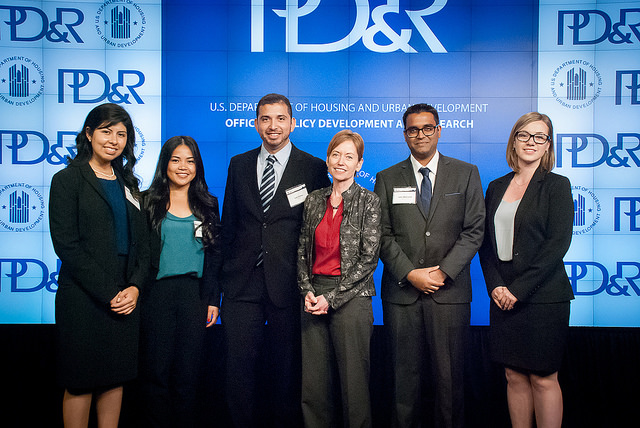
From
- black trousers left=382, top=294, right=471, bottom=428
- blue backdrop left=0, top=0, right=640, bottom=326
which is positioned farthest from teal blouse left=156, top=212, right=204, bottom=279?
blue backdrop left=0, top=0, right=640, bottom=326

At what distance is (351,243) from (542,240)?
1067mm

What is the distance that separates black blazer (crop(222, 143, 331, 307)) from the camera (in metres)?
2.52

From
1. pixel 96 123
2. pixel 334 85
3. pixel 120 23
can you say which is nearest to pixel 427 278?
pixel 96 123

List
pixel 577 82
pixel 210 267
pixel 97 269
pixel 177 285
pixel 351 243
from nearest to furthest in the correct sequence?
pixel 97 269 < pixel 351 243 < pixel 177 285 < pixel 210 267 < pixel 577 82

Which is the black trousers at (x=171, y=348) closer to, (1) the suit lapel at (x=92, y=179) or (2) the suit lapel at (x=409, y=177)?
(1) the suit lapel at (x=92, y=179)

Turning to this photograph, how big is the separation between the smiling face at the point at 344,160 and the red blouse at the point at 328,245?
16cm

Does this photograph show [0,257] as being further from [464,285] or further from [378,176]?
[464,285]

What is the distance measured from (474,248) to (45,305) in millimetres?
3569

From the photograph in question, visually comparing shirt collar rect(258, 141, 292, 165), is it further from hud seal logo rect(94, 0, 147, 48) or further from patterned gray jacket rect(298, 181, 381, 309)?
hud seal logo rect(94, 0, 147, 48)

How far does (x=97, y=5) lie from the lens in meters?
3.80

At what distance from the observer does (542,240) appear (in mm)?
2426

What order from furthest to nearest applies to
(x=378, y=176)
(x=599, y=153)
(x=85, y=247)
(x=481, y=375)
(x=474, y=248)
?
(x=599, y=153) < (x=481, y=375) < (x=378, y=176) < (x=474, y=248) < (x=85, y=247)

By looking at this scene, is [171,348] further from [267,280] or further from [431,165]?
[431,165]

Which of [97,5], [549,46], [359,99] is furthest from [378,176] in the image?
[97,5]
